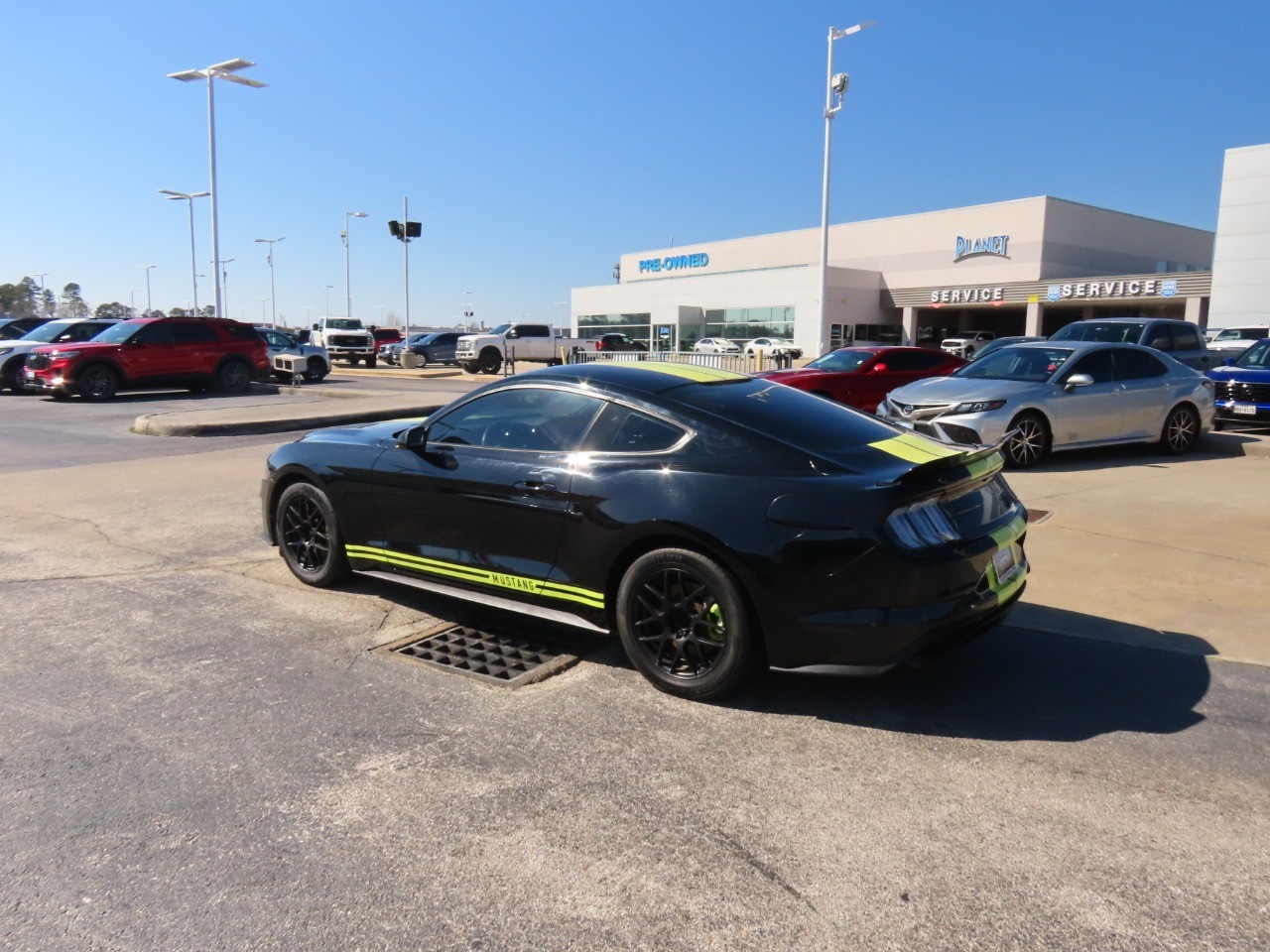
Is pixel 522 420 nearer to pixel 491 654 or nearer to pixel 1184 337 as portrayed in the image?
pixel 491 654

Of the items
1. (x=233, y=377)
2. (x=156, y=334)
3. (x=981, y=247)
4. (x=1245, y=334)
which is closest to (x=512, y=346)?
(x=233, y=377)

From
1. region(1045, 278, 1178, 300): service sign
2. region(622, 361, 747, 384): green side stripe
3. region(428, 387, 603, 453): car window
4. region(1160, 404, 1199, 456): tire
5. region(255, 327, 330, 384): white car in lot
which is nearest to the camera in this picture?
region(428, 387, 603, 453): car window

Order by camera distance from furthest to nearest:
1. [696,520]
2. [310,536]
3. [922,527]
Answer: [310,536] < [696,520] < [922,527]

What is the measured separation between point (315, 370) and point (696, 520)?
25.4 metres

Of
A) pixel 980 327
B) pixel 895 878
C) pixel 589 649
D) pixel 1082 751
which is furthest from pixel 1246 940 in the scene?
pixel 980 327

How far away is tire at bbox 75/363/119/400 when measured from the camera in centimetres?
Result: 2012

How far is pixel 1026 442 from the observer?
10734 millimetres

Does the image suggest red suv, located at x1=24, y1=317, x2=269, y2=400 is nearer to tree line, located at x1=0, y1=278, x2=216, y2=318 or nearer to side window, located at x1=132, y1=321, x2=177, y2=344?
side window, located at x1=132, y1=321, x2=177, y2=344

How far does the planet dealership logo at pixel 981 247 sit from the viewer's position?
58.1 metres

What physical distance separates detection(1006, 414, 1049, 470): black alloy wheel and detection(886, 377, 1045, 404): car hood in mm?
341

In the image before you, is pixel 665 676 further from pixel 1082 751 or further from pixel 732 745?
A: pixel 1082 751

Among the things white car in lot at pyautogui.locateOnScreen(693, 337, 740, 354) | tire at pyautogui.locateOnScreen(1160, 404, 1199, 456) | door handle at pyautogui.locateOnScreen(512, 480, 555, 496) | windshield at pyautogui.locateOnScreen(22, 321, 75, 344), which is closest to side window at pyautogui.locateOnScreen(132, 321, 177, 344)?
windshield at pyautogui.locateOnScreen(22, 321, 75, 344)

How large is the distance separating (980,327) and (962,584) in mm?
67230

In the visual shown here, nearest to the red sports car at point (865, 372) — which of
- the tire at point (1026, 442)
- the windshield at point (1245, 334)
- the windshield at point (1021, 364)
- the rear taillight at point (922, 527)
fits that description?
the windshield at point (1021, 364)
